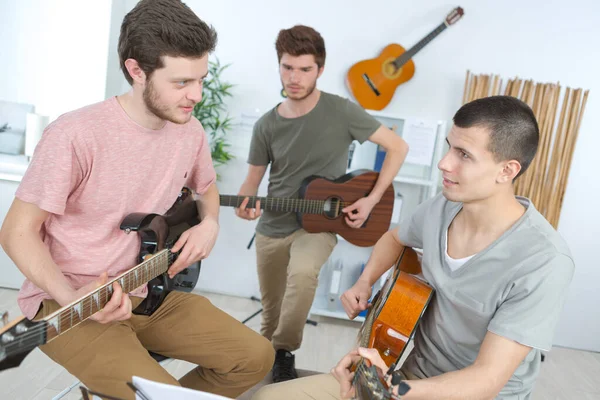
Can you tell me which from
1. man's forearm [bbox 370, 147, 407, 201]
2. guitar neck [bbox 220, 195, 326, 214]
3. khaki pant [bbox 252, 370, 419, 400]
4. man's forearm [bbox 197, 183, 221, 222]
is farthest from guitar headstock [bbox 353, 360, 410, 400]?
man's forearm [bbox 370, 147, 407, 201]

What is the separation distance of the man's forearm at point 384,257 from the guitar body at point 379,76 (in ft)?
5.96

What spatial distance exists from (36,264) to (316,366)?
1990 mm

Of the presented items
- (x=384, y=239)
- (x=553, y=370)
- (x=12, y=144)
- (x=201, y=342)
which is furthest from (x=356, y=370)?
(x=12, y=144)

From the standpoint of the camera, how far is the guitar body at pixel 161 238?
165 cm

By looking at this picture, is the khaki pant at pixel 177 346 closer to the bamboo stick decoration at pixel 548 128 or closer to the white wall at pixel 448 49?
the white wall at pixel 448 49

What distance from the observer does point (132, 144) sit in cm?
170

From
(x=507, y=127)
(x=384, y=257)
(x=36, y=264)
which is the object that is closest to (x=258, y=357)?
(x=384, y=257)

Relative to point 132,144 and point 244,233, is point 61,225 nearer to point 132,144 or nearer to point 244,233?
point 132,144

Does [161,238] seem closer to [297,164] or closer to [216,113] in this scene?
[297,164]

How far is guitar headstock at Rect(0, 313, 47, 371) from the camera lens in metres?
0.97

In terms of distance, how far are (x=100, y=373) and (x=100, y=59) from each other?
2686 mm

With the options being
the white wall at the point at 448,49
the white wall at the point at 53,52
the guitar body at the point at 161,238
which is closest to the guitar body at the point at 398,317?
the guitar body at the point at 161,238

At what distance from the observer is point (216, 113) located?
375 cm

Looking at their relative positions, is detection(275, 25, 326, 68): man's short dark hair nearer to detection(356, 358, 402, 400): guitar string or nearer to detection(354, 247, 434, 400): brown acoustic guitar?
detection(354, 247, 434, 400): brown acoustic guitar
